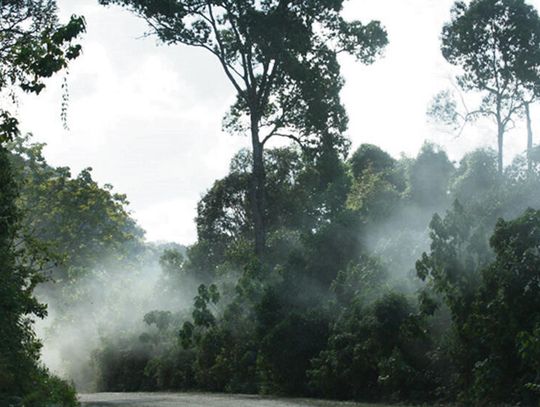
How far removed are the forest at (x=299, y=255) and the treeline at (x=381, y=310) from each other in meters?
0.06

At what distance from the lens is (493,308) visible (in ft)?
59.3

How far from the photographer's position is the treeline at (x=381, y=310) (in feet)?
59.3

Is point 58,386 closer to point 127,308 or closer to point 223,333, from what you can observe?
point 223,333

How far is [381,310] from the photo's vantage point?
74.0ft

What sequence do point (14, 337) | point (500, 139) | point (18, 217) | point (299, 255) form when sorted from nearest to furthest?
point (14, 337) < point (18, 217) < point (299, 255) < point (500, 139)

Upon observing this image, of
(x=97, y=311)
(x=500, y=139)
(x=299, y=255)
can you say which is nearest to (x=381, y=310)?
(x=299, y=255)

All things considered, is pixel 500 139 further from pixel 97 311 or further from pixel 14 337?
pixel 14 337

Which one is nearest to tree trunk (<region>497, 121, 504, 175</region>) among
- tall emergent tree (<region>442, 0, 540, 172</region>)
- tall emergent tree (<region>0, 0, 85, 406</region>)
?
tall emergent tree (<region>442, 0, 540, 172</region>)

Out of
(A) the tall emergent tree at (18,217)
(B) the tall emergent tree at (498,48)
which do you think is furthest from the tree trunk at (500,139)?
(A) the tall emergent tree at (18,217)

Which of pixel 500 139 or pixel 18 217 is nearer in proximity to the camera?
pixel 18 217

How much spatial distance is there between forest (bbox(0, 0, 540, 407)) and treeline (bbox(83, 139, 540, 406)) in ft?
0.20

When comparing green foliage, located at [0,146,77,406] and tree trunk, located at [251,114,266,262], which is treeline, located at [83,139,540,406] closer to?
tree trunk, located at [251,114,266,262]

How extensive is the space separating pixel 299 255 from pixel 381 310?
8353 millimetres

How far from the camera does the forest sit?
58.8ft
